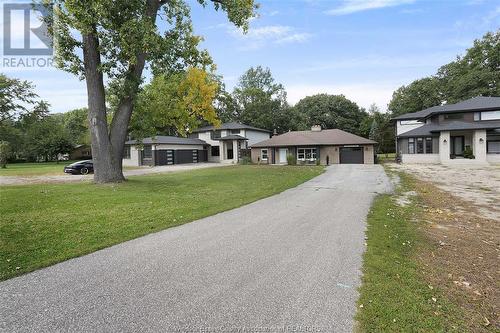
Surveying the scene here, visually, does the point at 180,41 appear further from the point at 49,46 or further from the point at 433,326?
→ the point at 433,326

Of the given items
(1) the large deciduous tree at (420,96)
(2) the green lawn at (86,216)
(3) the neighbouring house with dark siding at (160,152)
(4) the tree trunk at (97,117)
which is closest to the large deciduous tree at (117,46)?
(4) the tree trunk at (97,117)

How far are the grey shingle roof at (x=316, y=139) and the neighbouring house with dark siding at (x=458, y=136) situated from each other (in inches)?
223

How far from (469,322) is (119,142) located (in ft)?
50.2

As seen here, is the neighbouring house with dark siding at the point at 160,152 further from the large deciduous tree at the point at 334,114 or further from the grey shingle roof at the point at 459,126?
the grey shingle roof at the point at 459,126

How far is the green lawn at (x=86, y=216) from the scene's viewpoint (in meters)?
5.20

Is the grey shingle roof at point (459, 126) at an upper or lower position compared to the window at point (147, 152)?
upper

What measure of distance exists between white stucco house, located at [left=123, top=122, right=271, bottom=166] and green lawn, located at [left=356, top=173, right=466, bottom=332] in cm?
3400

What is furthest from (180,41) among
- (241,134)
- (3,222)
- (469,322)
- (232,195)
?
(241,134)

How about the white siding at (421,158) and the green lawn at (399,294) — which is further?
the white siding at (421,158)

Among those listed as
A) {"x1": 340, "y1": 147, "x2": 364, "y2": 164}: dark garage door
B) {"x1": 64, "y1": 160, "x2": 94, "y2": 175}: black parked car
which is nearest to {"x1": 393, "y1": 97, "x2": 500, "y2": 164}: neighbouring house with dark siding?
{"x1": 340, "y1": 147, "x2": 364, "y2": 164}: dark garage door

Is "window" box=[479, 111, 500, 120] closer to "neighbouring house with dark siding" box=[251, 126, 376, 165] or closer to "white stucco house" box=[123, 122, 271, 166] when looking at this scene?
"neighbouring house with dark siding" box=[251, 126, 376, 165]

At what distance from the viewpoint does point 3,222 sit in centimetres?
703

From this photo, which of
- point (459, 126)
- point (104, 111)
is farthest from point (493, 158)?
point (104, 111)

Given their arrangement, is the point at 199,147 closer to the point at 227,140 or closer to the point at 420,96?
the point at 227,140
